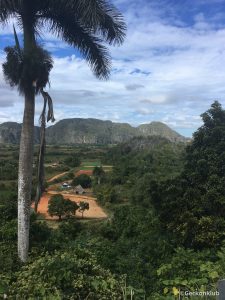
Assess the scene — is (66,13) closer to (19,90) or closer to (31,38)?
(31,38)

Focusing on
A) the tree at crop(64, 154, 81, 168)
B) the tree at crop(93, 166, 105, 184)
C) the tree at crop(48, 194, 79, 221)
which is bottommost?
the tree at crop(48, 194, 79, 221)

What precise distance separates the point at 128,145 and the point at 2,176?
83.5ft

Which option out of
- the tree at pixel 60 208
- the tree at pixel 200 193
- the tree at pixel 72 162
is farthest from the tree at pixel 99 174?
the tree at pixel 200 193

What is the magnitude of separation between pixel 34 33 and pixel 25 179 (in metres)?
3.13

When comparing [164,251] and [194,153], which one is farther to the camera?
[194,153]

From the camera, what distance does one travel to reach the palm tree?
8086 mm

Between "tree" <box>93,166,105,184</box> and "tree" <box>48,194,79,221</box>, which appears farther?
"tree" <box>93,166,105,184</box>

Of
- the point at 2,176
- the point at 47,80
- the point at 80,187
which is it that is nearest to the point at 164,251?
the point at 47,80

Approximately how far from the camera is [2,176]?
5816cm

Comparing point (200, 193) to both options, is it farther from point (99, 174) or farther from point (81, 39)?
point (99, 174)

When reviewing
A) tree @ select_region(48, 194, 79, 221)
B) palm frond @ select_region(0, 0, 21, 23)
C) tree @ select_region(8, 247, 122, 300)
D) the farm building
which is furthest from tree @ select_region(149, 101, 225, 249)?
the farm building

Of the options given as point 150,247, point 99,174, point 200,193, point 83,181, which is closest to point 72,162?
point 83,181

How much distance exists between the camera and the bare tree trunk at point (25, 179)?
27.6ft

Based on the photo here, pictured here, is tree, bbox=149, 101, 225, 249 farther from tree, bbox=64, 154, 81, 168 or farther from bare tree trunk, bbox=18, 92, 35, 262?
tree, bbox=64, 154, 81, 168
